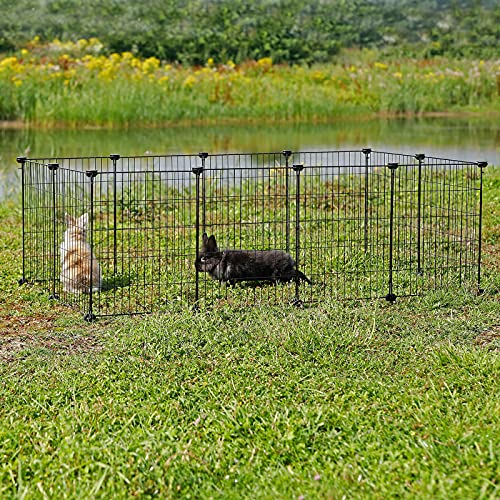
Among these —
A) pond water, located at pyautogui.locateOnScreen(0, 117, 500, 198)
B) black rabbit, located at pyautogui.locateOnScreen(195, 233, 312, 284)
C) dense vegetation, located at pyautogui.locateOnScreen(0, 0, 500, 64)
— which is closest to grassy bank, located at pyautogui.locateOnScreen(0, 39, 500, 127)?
pond water, located at pyautogui.locateOnScreen(0, 117, 500, 198)

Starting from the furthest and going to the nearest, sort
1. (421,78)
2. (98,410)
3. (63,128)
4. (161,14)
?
1. (161,14)
2. (421,78)
3. (63,128)
4. (98,410)

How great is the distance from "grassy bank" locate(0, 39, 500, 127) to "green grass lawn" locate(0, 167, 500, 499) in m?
8.31

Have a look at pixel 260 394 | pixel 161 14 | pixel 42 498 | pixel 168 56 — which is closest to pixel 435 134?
pixel 168 56

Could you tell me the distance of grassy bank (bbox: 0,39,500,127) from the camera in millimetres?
13547

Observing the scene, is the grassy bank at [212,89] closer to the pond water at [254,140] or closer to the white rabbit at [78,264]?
the pond water at [254,140]

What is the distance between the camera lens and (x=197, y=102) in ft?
46.7

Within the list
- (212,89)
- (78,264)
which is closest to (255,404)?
(78,264)

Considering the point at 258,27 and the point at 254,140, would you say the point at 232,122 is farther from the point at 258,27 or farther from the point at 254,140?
the point at 258,27

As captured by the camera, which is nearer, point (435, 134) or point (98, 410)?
point (98, 410)

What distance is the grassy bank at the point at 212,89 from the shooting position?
13547 millimetres

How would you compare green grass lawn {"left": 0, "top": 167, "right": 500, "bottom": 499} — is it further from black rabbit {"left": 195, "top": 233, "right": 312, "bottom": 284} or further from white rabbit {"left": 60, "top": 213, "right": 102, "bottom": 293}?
black rabbit {"left": 195, "top": 233, "right": 312, "bottom": 284}

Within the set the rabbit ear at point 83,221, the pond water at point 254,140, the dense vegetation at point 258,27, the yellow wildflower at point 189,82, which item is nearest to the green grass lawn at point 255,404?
the rabbit ear at point 83,221

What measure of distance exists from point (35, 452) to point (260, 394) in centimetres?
103

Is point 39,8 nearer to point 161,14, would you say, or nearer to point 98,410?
point 161,14
